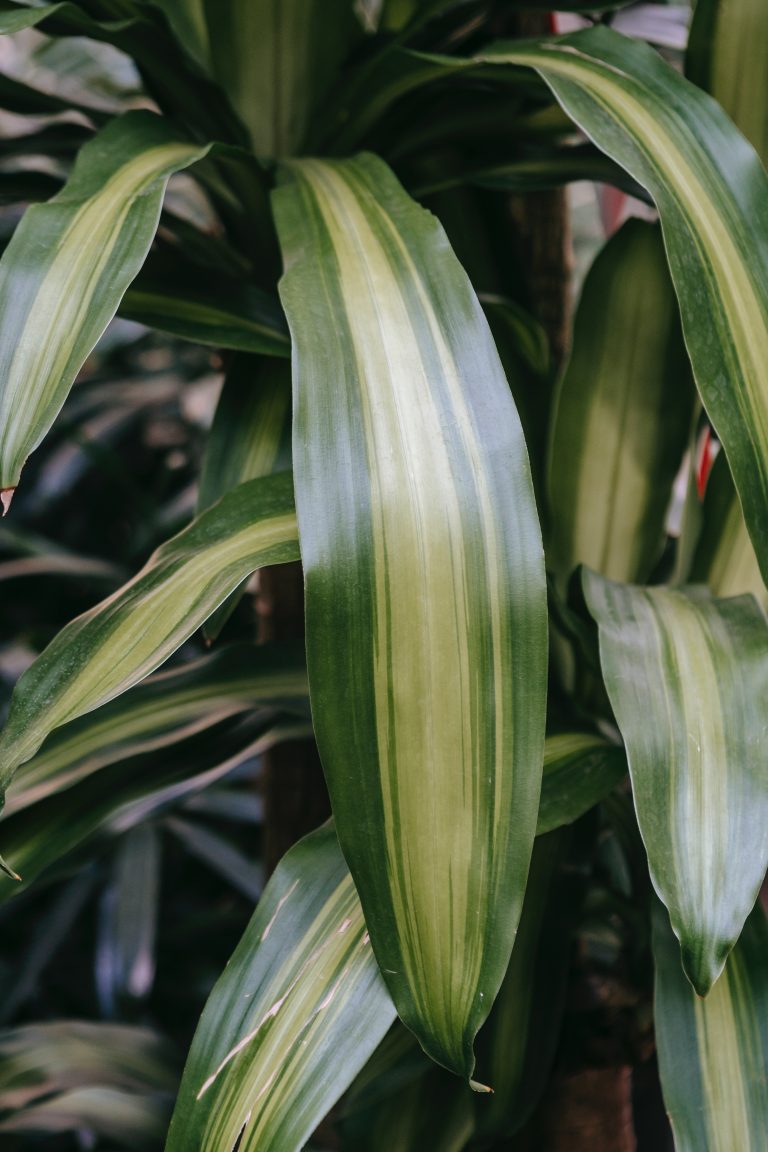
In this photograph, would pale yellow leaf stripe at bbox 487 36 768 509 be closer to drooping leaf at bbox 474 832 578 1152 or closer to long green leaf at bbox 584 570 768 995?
long green leaf at bbox 584 570 768 995

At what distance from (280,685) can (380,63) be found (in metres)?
0.34

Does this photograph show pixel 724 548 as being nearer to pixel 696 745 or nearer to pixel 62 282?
pixel 696 745

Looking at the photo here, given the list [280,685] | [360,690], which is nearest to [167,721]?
[280,685]

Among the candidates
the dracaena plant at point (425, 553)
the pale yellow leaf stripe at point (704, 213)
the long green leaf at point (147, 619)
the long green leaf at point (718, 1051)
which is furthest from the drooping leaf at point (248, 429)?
the long green leaf at point (718, 1051)

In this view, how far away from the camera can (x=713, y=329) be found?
37 cm

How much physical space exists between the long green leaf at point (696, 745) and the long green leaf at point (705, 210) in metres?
0.08

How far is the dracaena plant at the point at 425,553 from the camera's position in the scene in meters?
0.31

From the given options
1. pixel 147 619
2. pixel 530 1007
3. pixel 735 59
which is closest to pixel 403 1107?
pixel 530 1007

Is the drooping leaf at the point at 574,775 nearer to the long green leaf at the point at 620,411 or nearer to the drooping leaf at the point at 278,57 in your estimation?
the long green leaf at the point at 620,411

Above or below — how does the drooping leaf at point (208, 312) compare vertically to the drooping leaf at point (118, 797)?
above

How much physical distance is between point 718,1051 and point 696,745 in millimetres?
139

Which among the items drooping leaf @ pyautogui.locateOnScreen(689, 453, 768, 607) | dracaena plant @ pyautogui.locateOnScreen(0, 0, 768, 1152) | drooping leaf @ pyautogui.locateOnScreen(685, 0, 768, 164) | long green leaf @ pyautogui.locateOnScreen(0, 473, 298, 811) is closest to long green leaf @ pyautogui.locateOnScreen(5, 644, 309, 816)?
dracaena plant @ pyautogui.locateOnScreen(0, 0, 768, 1152)

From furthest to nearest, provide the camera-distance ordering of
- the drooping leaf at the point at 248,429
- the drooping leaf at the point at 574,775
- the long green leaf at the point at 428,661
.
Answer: the drooping leaf at the point at 248,429 < the drooping leaf at the point at 574,775 < the long green leaf at the point at 428,661

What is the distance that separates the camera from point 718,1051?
16.2 inches
